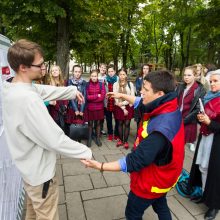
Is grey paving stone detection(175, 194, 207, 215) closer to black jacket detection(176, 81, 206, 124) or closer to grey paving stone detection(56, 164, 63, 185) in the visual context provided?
black jacket detection(176, 81, 206, 124)

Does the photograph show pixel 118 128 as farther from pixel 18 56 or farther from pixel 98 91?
pixel 18 56

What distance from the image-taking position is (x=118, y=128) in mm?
6168

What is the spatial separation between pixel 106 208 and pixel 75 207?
0.43m

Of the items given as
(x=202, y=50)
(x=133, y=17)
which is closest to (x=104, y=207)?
(x=133, y=17)

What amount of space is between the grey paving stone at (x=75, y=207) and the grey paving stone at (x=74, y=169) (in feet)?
2.41

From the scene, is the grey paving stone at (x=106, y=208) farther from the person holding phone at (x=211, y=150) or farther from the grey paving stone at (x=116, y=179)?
the person holding phone at (x=211, y=150)

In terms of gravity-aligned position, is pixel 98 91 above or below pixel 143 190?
above

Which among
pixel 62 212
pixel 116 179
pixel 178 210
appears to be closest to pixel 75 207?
pixel 62 212

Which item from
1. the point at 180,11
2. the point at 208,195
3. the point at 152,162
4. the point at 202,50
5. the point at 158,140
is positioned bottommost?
the point at 208,195

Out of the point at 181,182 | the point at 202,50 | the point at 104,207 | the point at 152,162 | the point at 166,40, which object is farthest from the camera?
the point at 202,50

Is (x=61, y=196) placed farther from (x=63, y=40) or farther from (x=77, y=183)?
(x=63, y=40)

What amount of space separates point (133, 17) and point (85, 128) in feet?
60.0

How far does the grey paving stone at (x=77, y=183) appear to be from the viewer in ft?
12.8

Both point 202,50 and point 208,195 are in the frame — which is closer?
point 208,195
